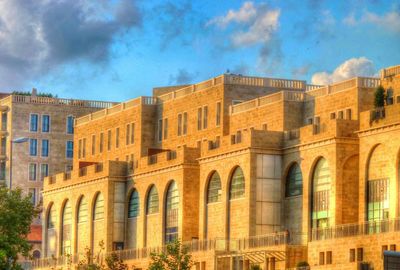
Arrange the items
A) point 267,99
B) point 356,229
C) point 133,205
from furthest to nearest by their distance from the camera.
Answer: point 133,205 → point 267,99 → point 356,229

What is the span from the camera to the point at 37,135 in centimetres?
18688

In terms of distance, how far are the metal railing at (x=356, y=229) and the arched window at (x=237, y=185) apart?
33.3 ft

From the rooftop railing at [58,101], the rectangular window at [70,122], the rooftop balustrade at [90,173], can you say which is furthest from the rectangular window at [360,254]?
the rectangular window at [70,122]

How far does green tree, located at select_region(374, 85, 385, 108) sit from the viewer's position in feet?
334

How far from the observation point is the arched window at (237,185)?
370 ft

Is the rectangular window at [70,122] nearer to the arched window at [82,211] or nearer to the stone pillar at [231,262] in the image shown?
the arched window at [82,211]

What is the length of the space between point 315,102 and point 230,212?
34.0 ft

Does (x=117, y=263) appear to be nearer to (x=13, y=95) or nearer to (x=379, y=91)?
(x=379, y=91)

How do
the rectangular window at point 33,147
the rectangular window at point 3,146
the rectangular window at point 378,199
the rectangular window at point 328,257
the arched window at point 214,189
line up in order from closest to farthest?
1. the rectangular window at point 378,199
2. the rectangular window at point 328,257
3. the arched window at point 214,189
4. the rectangular window at point 3,146
5. the rectangular window at point 33,147

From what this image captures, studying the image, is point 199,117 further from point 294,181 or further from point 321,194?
point 321,194

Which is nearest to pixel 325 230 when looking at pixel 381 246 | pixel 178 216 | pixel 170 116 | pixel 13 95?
pixel 381 246

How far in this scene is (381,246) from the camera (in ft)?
306

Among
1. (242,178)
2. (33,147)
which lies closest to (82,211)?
(242,178)

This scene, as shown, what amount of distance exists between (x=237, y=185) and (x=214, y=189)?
14.5ft
